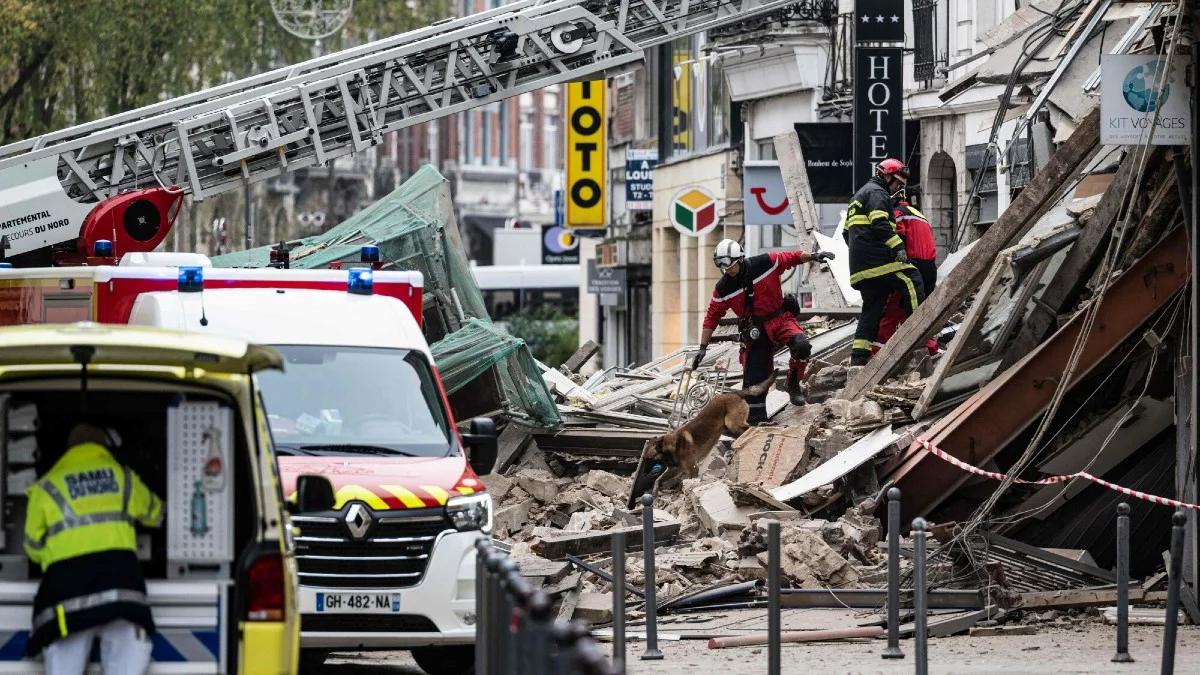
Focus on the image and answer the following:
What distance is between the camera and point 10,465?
770 centimetres

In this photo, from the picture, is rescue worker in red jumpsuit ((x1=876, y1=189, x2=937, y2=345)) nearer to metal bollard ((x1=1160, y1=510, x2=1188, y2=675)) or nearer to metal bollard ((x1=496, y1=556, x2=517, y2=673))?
metal bollard ((x1=1160, y1=510, x2=1188, y2=675))

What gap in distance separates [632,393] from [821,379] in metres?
3.53

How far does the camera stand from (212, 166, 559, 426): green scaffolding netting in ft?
60.5

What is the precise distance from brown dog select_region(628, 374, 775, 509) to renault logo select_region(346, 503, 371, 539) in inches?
235

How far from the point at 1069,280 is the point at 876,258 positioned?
3.04 meters

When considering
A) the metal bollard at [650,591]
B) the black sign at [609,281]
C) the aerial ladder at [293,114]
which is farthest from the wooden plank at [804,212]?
the black sign at [609,281]

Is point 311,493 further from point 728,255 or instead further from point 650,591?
point 728,255

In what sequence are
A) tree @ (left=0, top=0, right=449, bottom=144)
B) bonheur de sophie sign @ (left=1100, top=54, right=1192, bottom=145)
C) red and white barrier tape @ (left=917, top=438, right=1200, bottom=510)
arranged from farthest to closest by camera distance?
tree @ (left=0, top=0, right=449, bottom=144)
red and white barrier tape @ (left=917, top=438, right=1200, bottom=510)
bonheur de sophie sign @ (left=1100, top=54, right=1192, bottom=145)

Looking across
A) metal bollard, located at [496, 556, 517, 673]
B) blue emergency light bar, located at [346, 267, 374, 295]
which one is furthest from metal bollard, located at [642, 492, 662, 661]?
metal bollard, located at [496, 556, 517, 673]

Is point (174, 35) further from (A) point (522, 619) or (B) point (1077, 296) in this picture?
(A) point (522, 619)

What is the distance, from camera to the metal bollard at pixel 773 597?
10.4m

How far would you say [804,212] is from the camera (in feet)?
75.0

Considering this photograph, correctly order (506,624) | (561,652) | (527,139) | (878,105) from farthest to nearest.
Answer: (527,139)
(878,105)
(506,624)
(561,652)

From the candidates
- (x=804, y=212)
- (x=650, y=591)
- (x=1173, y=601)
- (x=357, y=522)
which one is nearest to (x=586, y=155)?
(x=804, y=212)
